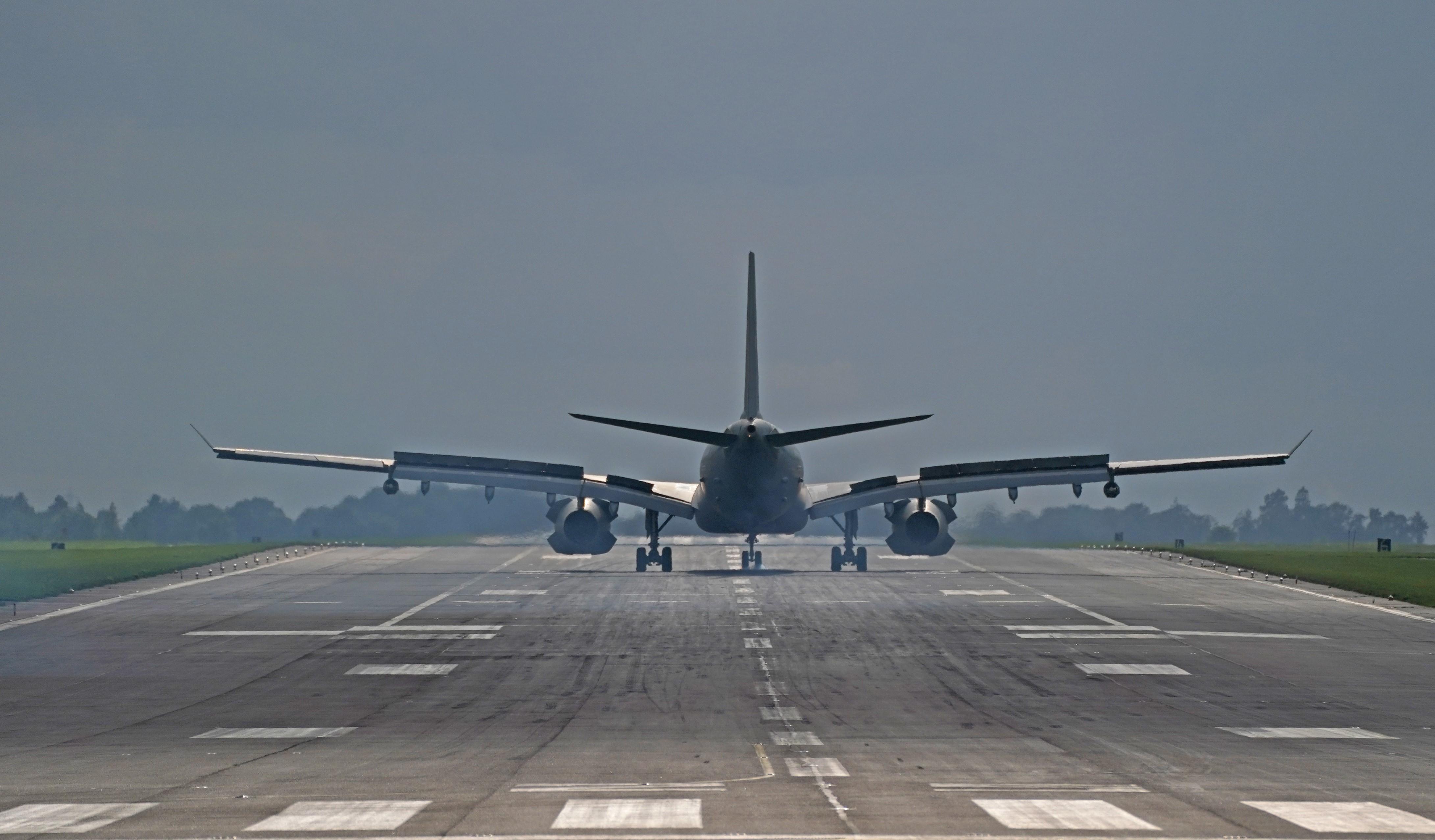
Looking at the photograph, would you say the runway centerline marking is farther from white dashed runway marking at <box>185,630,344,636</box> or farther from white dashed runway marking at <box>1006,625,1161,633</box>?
white dashed runway marking at <box>1006,625,1161,633</box>

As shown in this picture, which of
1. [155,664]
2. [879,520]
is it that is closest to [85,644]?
[155,664]

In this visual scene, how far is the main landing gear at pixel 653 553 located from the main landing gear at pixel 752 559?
154 inches

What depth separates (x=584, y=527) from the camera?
74750 millimetres

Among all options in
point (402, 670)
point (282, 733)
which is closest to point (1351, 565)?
point (402, 670)

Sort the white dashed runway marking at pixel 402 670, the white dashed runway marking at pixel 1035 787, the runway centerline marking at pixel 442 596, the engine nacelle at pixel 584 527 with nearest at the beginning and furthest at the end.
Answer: the white dashed runway marking at pixel 1035 787 → the white dashed runway marking at pixel 402 670 → the runway centerline marking at pixel 442 596 → the engine nacelle at pixel 584 527

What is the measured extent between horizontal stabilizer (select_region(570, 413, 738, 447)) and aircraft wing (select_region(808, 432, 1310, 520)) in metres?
10.5

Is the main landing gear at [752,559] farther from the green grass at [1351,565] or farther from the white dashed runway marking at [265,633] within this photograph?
the white dashed runway marking at [265,633]

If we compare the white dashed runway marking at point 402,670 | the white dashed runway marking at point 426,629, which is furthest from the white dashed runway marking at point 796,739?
the white dashed runway marking at point 426,629

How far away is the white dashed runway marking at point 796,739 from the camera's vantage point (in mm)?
27266

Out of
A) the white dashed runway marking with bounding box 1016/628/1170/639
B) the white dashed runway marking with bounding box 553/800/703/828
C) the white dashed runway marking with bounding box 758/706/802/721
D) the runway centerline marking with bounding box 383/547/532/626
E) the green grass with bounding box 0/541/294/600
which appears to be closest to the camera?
the white dashed runway marking with bounding box 553/800/703/828

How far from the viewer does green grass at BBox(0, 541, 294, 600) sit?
69.0m

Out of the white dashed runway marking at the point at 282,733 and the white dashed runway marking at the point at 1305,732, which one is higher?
the white dashed runway marking at the point at 1305,732

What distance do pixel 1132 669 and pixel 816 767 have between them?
1870 cm

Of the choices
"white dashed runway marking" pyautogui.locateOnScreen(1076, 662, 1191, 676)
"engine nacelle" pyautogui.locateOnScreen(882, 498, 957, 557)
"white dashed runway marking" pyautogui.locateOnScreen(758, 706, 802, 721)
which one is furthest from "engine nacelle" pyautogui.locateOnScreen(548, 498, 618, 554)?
"white dashed runway marking" pyautogui.locateOnScreen(758, 706, 802, 721)
